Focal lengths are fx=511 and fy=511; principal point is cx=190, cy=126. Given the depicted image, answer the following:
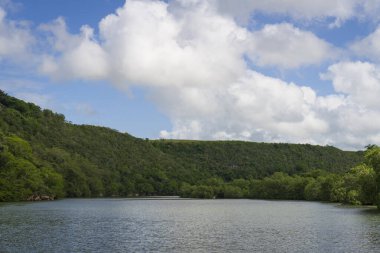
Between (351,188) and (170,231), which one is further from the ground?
(351,188)

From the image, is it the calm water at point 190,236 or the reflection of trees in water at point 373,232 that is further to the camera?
the reflection of trees in water at point 373,232

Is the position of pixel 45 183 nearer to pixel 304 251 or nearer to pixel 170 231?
pixel 170 231

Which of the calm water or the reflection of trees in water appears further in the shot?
the reflection of trees in water

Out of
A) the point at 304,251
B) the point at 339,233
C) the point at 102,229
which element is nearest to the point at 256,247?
the point at 304,251

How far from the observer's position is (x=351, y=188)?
148 meters

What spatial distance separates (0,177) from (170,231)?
10878 cm

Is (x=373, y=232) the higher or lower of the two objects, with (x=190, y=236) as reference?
higher

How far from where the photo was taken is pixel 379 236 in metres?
62.4

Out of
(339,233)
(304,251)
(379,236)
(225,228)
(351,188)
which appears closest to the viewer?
(304,251)

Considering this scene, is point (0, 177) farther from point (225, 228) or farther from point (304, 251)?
point (304, 251)

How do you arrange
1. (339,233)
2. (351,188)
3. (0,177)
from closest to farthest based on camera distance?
(339,233)
(351,188)
(0,177)

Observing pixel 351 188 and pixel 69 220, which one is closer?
pixel 69 220

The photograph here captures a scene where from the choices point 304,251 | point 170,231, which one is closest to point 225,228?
point 170,231

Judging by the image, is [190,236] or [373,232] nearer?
[373,232]
